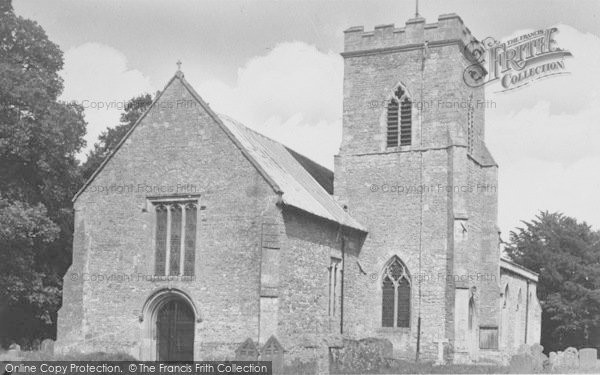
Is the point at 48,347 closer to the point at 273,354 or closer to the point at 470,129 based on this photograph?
the point at 273,354

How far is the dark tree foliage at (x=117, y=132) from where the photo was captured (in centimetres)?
4831

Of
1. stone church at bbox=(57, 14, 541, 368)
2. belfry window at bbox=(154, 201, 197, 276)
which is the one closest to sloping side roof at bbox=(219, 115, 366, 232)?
stone church at bbox=(57, 14, 541, 368)

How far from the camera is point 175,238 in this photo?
28.4m

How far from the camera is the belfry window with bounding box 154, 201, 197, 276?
28062 millimetres

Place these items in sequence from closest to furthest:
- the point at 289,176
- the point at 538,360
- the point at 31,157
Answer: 1. the point at 538,360
2. the point at 289,176
3. the point at 31,157

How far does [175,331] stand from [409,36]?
16.3 metres

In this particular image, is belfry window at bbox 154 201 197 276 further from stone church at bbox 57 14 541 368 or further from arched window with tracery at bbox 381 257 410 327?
arched window with tracery at bbox 381 257 410 327

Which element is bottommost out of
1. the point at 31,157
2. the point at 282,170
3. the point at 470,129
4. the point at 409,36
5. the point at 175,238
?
the point at 175,238

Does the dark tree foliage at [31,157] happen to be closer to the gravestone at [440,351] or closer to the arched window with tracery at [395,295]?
the arched window with tracery at [395,295]

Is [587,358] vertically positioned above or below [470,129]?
below

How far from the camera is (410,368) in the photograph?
2928 centimetres

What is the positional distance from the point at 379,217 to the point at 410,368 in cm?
743

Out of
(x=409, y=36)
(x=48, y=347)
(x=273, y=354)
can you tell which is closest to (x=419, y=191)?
(x=409, y=36)

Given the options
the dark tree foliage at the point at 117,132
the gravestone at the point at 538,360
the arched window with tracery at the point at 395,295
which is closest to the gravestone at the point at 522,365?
the gravestone at the point at 538,360
